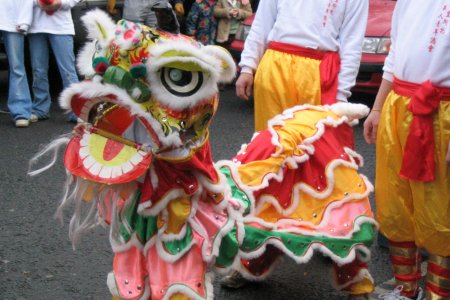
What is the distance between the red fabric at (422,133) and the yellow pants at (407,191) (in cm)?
3

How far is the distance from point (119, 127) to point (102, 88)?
0.17 metres

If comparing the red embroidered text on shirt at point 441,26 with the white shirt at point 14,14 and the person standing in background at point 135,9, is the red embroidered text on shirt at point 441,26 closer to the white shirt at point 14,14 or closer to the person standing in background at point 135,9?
the person standing in background at point 135,9

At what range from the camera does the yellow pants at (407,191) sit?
2.97 meters

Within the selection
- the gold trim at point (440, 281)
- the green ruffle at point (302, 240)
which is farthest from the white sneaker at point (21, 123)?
the gold trim at point (440, 281)

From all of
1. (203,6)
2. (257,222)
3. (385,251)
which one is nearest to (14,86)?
(203,6)

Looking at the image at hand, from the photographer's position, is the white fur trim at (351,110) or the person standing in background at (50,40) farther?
the person standing in background at (50,40)

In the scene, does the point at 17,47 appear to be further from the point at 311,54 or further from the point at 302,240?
the point at 302,240

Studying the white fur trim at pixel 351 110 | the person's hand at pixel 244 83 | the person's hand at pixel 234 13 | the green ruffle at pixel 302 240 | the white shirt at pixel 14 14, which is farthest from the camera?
the person's hand at pixel 234 13

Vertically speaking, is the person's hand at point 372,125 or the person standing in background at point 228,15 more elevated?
the person's hand at point 372,125

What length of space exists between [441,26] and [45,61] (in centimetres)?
509

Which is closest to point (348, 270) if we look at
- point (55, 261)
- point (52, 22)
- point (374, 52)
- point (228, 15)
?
point (55, 261)

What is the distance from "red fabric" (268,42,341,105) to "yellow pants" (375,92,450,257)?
58 cm

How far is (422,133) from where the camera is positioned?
2.95m

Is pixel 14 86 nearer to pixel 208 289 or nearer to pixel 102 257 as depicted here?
pixel 102 257
